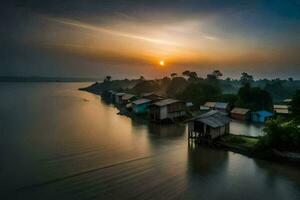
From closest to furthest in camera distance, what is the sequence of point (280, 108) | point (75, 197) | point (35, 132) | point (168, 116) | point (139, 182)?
point (75, 197)
point (139, 182)
point (35, 132)
point (168, 116)
point (280, 108)

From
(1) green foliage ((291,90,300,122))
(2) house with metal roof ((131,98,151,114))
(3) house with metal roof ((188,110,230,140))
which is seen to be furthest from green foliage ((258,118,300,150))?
(2) house with metal roof ((131,98,151,114))

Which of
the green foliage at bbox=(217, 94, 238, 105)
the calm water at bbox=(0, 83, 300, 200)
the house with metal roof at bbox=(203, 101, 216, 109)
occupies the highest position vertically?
the green foliage at bbox=(217, 94, 238, 105)

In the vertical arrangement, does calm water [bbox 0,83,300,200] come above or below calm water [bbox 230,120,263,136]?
below

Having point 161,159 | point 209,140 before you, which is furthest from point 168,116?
point 161,159

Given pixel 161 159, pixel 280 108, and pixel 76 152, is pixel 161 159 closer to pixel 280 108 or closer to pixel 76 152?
pixel 76 152

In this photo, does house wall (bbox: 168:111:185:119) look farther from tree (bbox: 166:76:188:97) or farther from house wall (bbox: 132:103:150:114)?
tree (bbox: 166:76:188:97)
